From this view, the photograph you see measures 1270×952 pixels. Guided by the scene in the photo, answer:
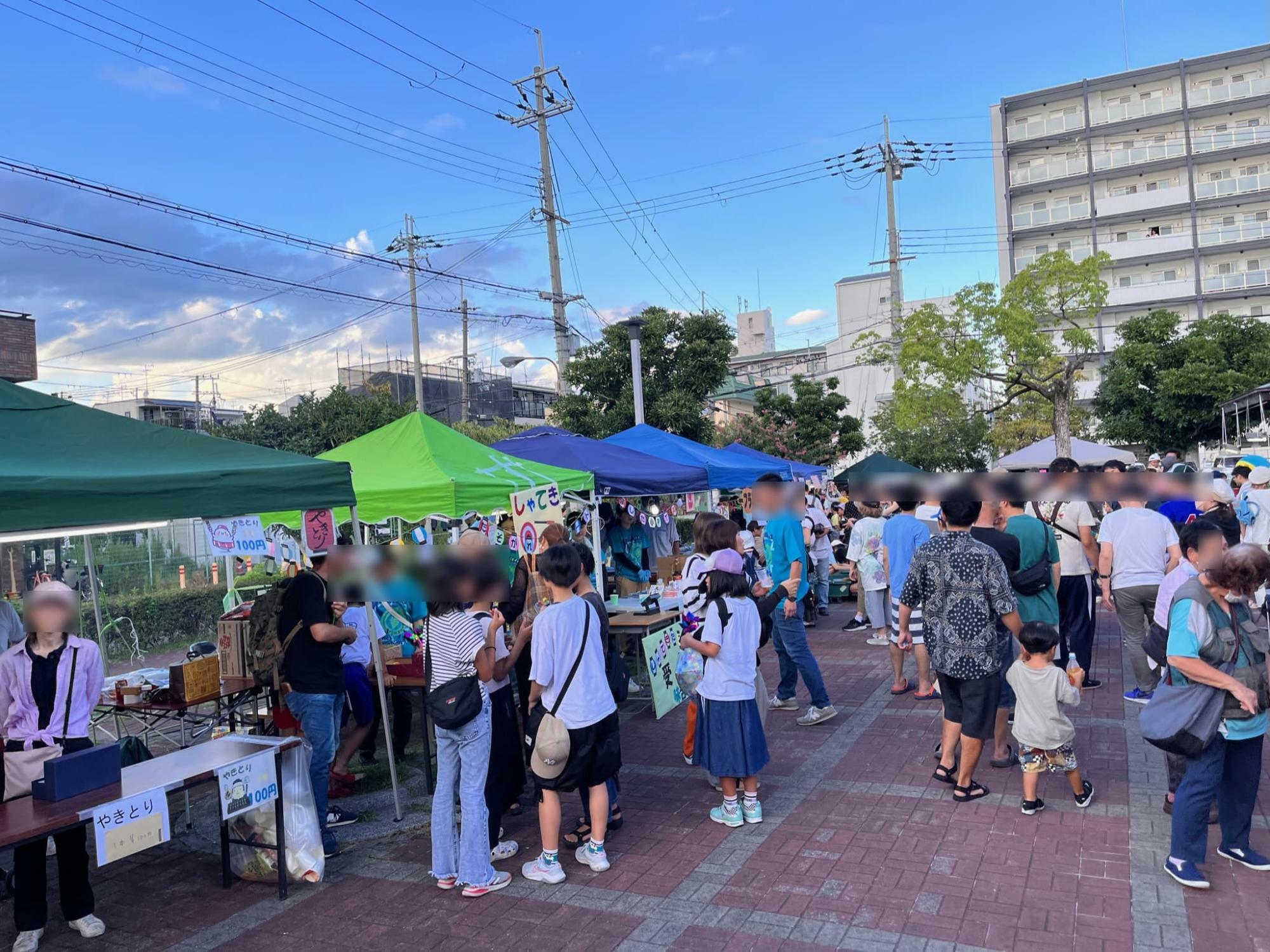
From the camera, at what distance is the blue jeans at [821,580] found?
1253cm

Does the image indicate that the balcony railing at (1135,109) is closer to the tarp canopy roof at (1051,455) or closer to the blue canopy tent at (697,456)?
the tarp canopy roof at (1051,455)

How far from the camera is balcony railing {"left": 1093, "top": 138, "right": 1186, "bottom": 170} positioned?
4234cm

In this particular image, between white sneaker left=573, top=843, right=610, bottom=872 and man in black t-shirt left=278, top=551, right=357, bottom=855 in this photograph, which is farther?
man in black t-shirt left=278, top=551, right=357, bottom=855

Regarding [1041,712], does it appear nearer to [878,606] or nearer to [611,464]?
[878,606]

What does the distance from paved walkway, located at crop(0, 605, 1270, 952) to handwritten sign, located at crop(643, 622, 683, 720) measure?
129 cm

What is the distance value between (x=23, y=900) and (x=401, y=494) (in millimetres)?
3560

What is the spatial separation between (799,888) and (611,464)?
570 cm

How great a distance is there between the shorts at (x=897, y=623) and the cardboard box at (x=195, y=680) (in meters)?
5.06

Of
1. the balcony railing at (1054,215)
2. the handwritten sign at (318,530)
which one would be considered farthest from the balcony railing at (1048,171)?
the handwritten sign at (318,530)

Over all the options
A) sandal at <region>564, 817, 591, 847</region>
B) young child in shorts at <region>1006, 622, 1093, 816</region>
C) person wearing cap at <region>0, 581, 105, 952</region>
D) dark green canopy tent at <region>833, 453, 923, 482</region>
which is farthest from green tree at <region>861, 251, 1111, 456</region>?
person wearing cap at <region>0, 581, 105, 952</region>

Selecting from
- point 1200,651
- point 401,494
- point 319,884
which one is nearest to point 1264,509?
point 1200,651

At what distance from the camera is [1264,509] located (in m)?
8.81

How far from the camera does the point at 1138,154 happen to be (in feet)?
141

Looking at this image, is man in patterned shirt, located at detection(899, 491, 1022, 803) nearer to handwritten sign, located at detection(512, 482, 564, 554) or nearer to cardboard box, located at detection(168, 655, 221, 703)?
handwritten sign, located at detection(512, 482, 564, 554)
